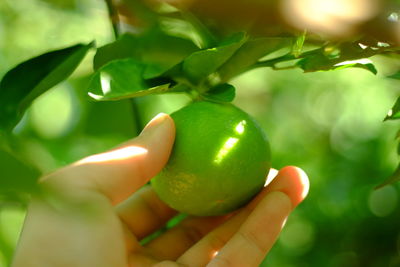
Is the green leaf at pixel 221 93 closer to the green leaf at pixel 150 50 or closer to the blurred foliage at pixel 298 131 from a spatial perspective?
the green leaf at pixel 150 50

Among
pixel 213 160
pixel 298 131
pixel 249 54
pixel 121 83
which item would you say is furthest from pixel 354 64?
pixel 298 131

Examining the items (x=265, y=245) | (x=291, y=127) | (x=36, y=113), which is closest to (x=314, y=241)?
(x=291, y=127)

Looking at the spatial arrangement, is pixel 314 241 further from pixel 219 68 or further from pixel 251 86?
pixel 219 68

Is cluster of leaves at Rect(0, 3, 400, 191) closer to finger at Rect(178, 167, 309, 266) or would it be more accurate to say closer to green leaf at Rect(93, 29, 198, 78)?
green leaf at Rect(93, 29, 198, 78)

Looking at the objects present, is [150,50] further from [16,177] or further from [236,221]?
[16,177]

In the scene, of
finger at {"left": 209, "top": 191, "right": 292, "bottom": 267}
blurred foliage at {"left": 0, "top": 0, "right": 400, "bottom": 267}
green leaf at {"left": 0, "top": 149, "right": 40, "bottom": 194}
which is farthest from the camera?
blurred foliage at {"left": 0, "top": 0, "right": 400, "bottom": 267}

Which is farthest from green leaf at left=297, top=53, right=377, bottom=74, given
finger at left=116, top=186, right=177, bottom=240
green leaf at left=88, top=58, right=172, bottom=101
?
finger at left=116, top=186, right=177, bottom=240

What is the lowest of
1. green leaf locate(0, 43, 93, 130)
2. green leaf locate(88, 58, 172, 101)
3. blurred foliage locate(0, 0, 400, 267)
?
blurred foliage locate(0, 0, 400, 267)
